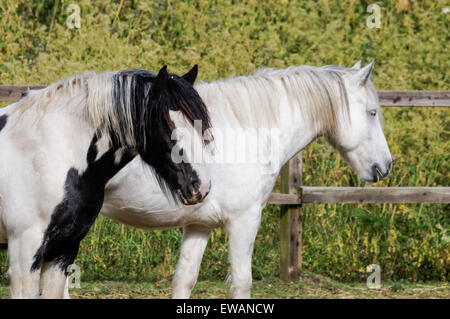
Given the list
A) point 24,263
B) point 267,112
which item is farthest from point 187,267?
point 24,263

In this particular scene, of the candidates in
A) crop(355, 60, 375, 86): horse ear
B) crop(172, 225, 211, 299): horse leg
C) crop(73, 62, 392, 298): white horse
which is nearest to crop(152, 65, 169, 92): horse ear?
crop(73, 62, 392, 298): white horse

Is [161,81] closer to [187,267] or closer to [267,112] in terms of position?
[267,112]

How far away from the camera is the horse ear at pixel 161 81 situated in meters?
2.90

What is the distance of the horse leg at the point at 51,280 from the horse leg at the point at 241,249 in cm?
137

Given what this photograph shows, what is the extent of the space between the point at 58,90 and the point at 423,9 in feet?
22.5

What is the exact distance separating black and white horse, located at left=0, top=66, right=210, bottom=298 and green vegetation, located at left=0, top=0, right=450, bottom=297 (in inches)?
A: 116

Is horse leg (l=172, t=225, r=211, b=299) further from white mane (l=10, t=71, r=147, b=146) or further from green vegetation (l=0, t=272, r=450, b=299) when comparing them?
white mane (l=10, t=71, r=147, b=146)

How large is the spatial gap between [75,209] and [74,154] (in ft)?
0.79

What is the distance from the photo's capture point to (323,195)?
19.8 feet

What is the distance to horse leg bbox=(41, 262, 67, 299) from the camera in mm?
3086

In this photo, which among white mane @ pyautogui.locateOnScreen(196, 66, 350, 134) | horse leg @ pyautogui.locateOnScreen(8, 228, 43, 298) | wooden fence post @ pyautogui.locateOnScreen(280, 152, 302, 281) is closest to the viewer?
horse leg @ pyautogui.locateOnScreen(8, 228, 43, 298)

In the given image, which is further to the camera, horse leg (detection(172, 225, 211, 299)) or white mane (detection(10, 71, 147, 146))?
horse leg (detection(172, 225, 211, 299))

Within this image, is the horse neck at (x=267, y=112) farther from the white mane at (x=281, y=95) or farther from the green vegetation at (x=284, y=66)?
the green vegetation at (x=284, y=66)

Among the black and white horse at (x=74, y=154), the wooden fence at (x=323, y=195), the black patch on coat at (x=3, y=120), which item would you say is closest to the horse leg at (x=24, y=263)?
the black and white horse at (x=74, y=154)
